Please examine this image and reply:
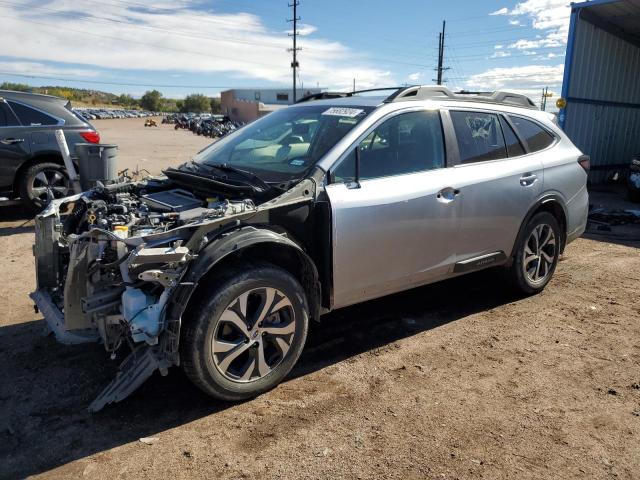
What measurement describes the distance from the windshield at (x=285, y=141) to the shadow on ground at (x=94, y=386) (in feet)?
4.61

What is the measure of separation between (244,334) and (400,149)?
1845mm

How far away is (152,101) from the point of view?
117375mm

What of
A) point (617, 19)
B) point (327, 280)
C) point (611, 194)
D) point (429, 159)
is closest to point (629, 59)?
point (617, 19)

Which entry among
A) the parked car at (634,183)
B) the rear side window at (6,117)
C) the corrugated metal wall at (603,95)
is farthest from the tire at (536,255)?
the corrugated metal wall at (603,95)

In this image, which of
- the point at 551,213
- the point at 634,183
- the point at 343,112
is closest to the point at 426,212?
the point at 343,112

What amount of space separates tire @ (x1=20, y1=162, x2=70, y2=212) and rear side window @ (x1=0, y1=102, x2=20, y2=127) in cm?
69

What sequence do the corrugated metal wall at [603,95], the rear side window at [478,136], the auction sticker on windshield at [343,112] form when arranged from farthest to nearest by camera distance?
1. the corrugated metal wall at [603,95]
2. the rear side window at [478,136]
3. the auction sticker on windshield at [343,112]

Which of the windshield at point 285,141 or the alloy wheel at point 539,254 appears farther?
the alloy wheel at point 539,254

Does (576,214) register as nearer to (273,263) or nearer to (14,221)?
(273,263)

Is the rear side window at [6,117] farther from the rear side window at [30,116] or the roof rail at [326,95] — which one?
the roof rail at [326,95]

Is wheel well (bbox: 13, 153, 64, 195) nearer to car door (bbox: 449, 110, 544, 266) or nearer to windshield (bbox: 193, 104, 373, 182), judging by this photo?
windshield (bbox: 193, 104, 373, 182)

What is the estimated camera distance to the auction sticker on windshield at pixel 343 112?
13.2 feet

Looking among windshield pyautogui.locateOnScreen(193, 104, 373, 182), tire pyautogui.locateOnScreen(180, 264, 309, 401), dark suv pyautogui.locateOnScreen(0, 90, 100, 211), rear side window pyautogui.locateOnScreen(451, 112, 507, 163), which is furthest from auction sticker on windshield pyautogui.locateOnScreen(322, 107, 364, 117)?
dark suv pyautogui.locateOnScreen(0, 90, 100, 211)

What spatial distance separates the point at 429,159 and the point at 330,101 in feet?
3.33
